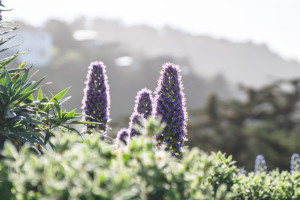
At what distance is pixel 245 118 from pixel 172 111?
1785 centimetres

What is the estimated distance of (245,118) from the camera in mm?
23047

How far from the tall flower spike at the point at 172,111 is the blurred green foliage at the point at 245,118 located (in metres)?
14.2

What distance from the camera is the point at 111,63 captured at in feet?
321

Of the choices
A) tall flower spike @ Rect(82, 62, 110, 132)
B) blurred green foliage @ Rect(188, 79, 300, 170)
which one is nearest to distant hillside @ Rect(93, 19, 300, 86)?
blurred green foliage @ Rect(188, 79, 300, 170)

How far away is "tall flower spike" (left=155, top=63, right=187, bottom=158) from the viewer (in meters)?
5.75

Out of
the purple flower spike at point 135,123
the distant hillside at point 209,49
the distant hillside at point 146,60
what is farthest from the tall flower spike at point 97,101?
the distant hillside at point 209,49

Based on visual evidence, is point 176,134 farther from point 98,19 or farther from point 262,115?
point 98,19

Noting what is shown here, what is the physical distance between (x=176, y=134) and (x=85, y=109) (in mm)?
1586

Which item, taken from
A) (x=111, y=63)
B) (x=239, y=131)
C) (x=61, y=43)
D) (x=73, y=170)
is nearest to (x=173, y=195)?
(x=73, y=170)

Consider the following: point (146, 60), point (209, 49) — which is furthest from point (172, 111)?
point (209, 49)

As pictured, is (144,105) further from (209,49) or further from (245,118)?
(209,49)

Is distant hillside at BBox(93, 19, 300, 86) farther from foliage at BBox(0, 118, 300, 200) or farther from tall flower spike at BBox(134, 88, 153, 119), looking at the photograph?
foliage at BBox(0, 118, 300, 200)

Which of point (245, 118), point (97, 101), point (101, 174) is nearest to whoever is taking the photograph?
point (101, 174)

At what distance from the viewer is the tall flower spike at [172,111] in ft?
18.9
